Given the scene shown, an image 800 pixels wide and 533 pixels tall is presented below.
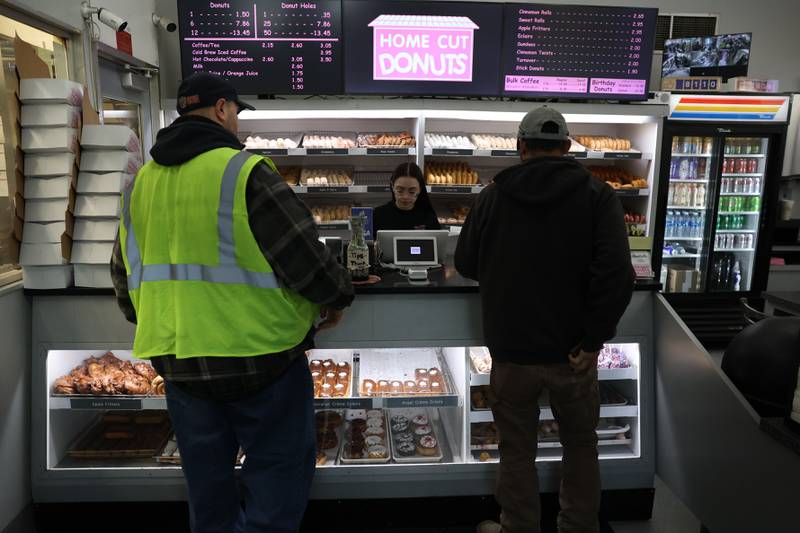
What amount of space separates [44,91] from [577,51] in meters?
4.21

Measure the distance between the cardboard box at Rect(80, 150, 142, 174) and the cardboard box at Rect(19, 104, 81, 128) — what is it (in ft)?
0.55

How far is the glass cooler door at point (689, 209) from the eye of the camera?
603 cm

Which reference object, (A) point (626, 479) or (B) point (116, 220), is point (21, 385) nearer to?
(B) point (116, 220)

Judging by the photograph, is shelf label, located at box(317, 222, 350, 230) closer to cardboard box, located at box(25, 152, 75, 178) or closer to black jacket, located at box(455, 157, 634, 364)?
cardboard box, located at box(25, 152, 75, 178)

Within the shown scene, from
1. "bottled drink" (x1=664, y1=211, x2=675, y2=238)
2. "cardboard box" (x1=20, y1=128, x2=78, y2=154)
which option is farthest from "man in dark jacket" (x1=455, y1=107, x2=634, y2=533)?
"bottled drink" (x1=664, y1=211, x2=675, y2=238)

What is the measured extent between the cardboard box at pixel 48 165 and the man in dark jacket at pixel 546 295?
1899mm

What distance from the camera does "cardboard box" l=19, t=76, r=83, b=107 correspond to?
8.66 ft

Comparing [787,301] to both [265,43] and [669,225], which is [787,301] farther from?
[265,43]

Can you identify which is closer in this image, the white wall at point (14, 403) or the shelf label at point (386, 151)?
the white wall at point (14, 403)

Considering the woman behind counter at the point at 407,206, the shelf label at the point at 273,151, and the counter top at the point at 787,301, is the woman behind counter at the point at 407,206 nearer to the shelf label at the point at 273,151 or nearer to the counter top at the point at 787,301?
the shelf label at the point at 273,151

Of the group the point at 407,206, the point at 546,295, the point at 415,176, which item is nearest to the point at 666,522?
the point at 546,295

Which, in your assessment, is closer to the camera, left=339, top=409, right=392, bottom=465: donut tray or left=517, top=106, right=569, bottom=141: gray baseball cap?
left=517, top=106, right=569, bottom=141: gray baseball cap

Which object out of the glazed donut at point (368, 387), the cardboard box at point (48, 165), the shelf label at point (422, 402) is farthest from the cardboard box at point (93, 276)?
the shelf label at point (422, 402)

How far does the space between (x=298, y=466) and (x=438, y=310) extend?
1.03 meters
